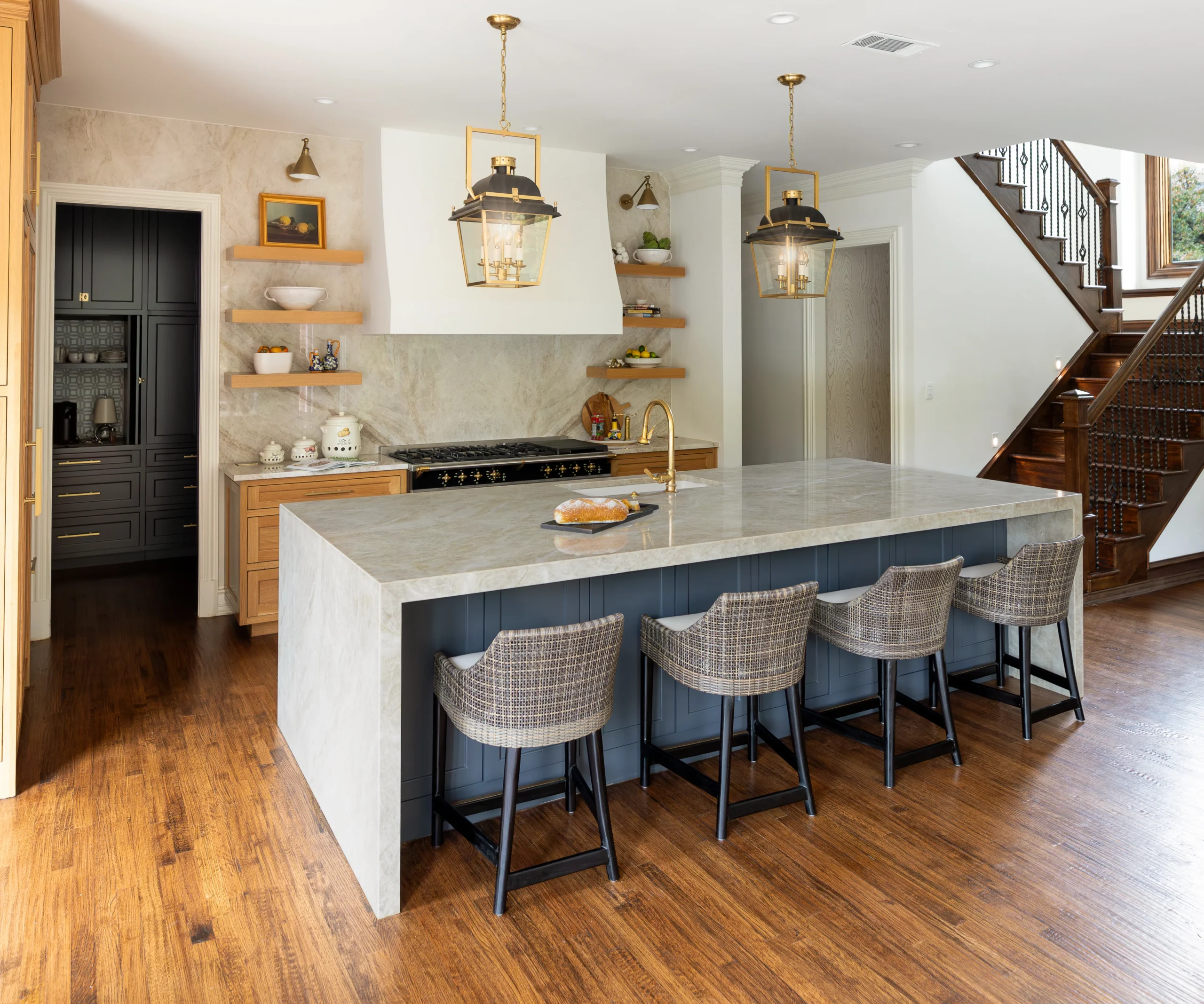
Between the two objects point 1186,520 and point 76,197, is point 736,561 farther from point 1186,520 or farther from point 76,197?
point 1186,520

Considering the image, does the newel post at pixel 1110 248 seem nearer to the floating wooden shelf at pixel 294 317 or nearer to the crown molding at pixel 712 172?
the crown molding at pixel 712 172

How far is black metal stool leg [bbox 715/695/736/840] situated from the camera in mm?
2734

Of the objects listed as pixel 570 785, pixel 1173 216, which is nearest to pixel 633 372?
pixel 570 785

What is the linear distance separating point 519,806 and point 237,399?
3221 millimetres

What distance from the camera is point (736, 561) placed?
330cm

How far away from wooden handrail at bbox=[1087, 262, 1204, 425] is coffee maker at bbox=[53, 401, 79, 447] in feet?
21.0

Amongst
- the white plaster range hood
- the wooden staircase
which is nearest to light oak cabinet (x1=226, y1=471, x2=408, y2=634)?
the white plaster range hood

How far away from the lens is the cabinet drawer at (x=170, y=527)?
21.7 ft

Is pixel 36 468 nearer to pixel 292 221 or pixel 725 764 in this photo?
pixel 292 221

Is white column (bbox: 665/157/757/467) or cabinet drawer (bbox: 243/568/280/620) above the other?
white column (bbox: 665/157/757/467)

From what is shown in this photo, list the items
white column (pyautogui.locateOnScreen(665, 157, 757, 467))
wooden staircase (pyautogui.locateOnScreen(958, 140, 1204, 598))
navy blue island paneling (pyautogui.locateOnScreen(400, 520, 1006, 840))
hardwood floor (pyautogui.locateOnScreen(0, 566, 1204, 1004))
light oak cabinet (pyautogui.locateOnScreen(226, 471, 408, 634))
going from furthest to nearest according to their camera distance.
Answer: white column (pyautogui.locateOnScreen(665, 157, 757, 467)) → wooden staircase (pyautogui.locateOnScreen(958, 140, 1204, 598)) → light oak cabinet (pyautogui.locateOnScreen(226, 471, 408, 634)) → navy blue island paneling (pyautogui.locateOnScreen(400, 520, 1006, 840)) → hardwood floor (pyautogui.locateOnScreen(0, 566, 1204, 1004))

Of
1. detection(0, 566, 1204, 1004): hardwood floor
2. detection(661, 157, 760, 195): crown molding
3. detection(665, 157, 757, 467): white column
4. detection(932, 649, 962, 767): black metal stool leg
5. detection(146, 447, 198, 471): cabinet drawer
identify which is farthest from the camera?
detection(146, 447, 198, 471): cabinet drawer

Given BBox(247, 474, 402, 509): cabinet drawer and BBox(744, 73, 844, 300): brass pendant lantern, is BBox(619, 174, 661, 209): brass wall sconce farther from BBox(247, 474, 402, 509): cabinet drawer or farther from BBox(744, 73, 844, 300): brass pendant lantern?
BBox(247, 474, 402, 509): cabinet drawer

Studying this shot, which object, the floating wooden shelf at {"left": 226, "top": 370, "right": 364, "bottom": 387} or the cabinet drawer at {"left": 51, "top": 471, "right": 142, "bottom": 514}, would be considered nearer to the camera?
the floating wooden shelf at {"left": 226, "top": 370, "right": 364, "bottom": 387}
